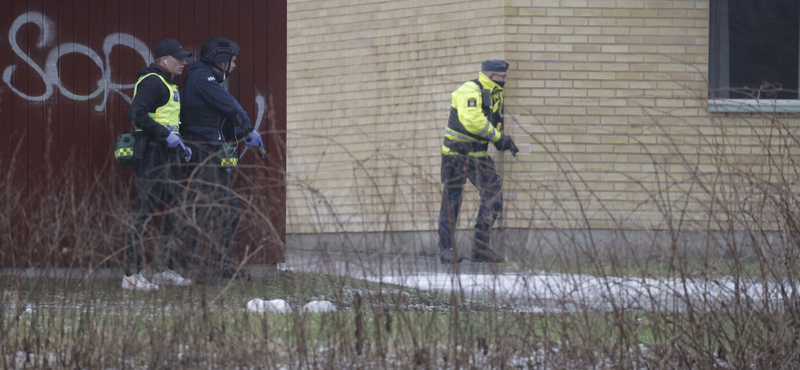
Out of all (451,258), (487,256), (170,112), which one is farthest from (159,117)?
(487,256)

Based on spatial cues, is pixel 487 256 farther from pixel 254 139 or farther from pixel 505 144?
pixel 505 144

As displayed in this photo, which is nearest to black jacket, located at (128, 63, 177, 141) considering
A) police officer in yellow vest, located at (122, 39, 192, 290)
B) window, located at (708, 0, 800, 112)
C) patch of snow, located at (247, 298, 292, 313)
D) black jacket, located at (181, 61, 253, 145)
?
police officer in yellow vest, located at (122, 39, 192, 290)

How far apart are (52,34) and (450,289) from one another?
417cm

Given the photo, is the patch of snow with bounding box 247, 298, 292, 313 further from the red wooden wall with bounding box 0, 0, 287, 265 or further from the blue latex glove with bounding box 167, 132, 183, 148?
the red wooden wall with bounding box 0, 0, 287, 265

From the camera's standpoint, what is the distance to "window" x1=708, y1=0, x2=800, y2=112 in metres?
8.19

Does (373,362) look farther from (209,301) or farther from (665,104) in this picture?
(665,104)

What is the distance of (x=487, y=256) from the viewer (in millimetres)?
3668

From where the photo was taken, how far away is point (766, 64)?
8258 mm

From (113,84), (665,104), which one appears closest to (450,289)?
(113,84)

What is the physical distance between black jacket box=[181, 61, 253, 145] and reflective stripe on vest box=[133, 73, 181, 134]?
15cm

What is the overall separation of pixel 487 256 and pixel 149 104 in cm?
293

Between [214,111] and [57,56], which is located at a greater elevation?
[57,56]

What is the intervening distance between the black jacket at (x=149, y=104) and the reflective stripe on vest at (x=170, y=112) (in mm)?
26

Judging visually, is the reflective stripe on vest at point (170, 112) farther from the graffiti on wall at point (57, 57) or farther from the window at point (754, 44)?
the window at point (754, 44)
